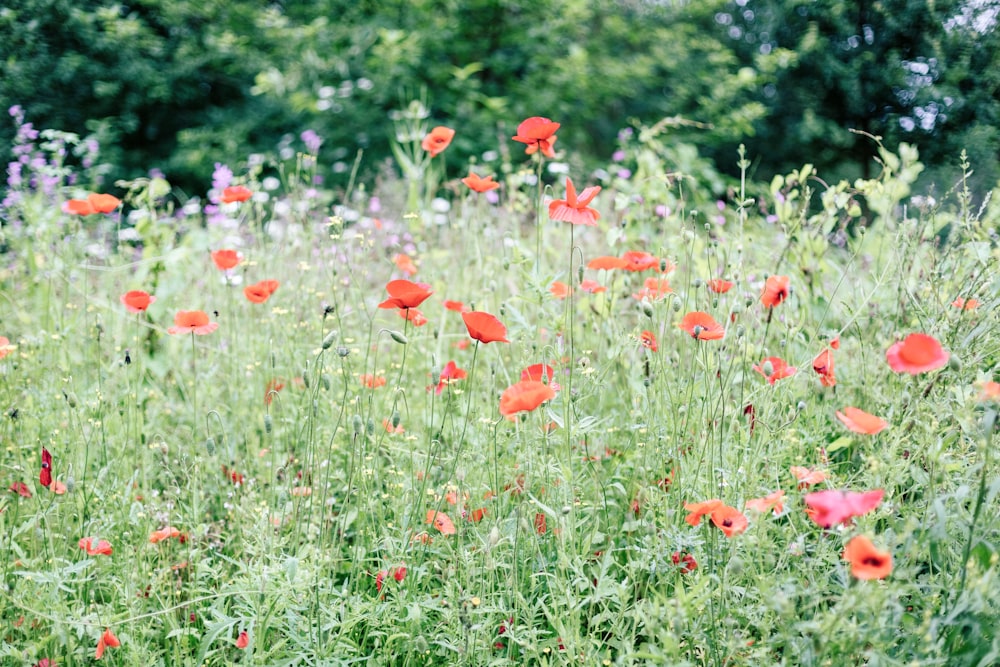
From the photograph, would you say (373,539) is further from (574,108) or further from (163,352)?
(574,108)

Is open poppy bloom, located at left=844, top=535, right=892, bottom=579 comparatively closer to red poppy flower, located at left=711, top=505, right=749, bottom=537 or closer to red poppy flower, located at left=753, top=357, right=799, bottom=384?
red poppy flower, located at left=711, top=505, right=749, bottom=537

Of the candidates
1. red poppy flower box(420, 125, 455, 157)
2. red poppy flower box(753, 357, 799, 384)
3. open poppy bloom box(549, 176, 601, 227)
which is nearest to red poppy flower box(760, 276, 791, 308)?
red poppy flower box(753, 357, 799, 384)

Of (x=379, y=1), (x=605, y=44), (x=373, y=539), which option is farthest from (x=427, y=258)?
(x=605, y=44)

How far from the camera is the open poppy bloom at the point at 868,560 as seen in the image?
1001mm

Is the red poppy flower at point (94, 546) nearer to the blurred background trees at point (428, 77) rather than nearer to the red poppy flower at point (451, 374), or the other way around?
the red poppy flower at point (451, 374)

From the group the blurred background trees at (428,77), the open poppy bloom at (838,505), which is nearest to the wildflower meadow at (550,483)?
the open poppy bloom at (838,505)

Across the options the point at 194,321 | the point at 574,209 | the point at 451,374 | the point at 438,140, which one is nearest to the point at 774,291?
the point at 574,209

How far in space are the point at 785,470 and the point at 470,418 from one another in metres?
0.80

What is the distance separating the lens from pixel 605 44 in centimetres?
1072

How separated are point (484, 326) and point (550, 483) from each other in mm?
450

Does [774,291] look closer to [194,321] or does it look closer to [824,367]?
[824,367]

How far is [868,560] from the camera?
40.6 inches

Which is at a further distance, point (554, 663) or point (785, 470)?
point (785, 470)

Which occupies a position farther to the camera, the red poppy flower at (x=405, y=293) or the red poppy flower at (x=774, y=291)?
the red poppy flower at (x=774, y=291)
